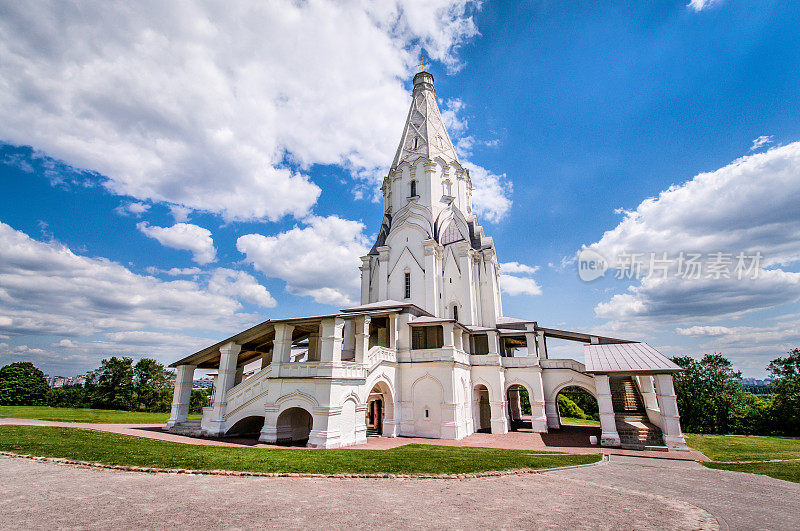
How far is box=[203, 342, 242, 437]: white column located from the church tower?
12.3m

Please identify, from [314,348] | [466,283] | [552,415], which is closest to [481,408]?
[552,415]

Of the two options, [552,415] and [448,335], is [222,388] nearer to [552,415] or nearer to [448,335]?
[448,335]

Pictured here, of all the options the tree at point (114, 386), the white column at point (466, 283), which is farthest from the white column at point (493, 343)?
the tree at point (114, 386)

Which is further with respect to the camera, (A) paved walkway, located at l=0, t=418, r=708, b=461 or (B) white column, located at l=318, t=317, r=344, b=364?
(B) white column, located at l=318, t=317, r=344, b=364

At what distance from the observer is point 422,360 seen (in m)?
20.8

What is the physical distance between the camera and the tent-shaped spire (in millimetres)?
31484

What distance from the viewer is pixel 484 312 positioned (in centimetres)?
2817

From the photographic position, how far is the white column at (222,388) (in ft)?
55.1

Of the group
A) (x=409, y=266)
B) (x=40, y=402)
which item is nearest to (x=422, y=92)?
(x=409, y=266)

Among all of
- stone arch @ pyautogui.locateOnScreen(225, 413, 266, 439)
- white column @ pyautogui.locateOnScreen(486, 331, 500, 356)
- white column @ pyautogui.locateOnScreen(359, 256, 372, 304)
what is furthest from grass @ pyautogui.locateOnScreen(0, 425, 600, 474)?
white column @ pyautogui.locateOnScreen(359, 256, 372, 304)

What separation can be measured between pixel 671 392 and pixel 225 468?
60.2ft

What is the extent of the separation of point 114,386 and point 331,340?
4073 centimetres

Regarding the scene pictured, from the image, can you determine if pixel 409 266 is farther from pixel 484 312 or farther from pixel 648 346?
pixel 648 346

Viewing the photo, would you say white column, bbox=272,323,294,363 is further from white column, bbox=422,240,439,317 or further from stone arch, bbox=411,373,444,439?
white column, bbox=422,240,439,317
